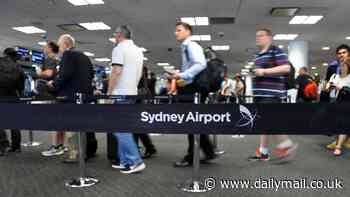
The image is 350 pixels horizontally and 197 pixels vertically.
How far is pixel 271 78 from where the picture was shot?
325 cm

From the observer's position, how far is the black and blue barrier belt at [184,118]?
2.14m

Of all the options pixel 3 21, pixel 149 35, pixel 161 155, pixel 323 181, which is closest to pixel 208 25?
pixel 149 35

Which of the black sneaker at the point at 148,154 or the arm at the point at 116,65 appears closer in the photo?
the arm at the point at 116,65

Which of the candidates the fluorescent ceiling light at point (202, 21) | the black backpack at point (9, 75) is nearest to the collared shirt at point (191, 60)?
the black backpack at point (9, 75)

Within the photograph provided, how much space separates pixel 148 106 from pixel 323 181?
6.42 feet

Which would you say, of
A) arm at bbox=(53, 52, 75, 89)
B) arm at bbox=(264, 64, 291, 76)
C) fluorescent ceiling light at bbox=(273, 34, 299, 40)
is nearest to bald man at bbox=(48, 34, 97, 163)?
arm at bbox=(53, 52, 75, 89)

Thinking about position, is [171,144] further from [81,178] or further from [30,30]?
[30,30]

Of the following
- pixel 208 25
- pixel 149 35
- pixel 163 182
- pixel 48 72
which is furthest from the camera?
pixel 149 35

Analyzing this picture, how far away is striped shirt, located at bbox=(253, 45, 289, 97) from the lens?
317 cm

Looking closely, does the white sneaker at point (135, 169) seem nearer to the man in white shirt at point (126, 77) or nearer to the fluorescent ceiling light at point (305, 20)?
the man in white shirt at point (126, 77)

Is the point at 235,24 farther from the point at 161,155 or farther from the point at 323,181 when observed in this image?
the point at 323,181

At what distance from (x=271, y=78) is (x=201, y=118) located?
1268mm

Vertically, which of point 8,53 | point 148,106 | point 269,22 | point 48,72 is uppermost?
point 269,22

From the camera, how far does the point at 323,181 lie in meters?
3.12
